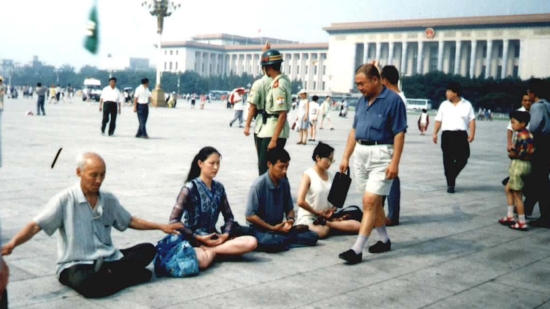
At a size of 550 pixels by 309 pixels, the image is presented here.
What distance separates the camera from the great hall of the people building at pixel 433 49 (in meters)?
74.5

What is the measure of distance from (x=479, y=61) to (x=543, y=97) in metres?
81.4

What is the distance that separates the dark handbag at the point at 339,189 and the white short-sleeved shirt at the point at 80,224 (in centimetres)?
188

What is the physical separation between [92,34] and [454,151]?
6995mm

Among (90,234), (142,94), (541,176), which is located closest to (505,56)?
(142,94)

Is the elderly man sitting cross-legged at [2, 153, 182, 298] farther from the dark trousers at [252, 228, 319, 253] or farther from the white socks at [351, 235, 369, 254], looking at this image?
the white socks at [351, 235, 369, 254]

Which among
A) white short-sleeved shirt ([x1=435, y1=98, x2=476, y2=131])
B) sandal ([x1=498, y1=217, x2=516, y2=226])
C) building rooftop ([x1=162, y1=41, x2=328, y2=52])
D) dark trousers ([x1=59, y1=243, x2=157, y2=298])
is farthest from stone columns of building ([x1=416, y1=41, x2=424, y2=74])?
dark trousers ([x1=59, y1=243, x2=157, y2=298])

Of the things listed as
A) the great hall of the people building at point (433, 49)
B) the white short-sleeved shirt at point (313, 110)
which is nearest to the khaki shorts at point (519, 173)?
the white short-sleeved shirt at point (313, 110)

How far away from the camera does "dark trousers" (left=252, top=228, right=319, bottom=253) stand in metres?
4.73

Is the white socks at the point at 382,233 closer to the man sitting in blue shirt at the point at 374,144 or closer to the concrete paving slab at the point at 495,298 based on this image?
the man sitting in blue shirt at the point at 374,144

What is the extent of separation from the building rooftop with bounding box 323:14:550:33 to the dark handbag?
74.6 meters

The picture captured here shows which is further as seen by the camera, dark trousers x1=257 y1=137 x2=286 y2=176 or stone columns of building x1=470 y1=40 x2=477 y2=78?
stone columns of building x1=470 y1=40 x2=477 y2=78

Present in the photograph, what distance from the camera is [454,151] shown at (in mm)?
8297

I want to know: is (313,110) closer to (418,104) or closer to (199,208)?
(199,208)

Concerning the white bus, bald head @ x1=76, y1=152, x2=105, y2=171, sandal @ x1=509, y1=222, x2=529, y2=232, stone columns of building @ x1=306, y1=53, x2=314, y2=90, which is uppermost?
stone columns of building @ x1=306, y1=53, x2=314, y2=90
